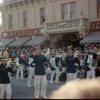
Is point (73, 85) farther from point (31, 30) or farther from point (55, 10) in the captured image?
point (31, 30)

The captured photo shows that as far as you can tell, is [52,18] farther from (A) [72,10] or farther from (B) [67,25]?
(B) [67,25]

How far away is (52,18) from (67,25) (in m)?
2.89

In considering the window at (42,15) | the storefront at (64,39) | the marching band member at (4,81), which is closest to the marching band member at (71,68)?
the marching band member at (4,81)

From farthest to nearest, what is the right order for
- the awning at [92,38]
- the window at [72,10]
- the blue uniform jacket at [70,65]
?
the window at [72,10] → the awning at [92,38] → the blue uniform jacket at [70,65]

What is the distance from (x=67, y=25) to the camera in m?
19.4

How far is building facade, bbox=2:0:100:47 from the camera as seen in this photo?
1898cm

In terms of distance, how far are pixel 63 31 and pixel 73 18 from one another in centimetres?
145

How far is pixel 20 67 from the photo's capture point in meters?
15.5

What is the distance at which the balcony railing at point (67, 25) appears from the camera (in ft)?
61.0

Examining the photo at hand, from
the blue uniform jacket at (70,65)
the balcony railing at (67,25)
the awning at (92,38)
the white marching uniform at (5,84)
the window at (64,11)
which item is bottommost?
the white marching uniform at (5,84)

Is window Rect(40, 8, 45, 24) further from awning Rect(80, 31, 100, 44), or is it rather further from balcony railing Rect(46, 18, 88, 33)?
awning Rect(80, 31, 100, 44)

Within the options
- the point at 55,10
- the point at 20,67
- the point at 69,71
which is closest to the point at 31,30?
the point at 55,10

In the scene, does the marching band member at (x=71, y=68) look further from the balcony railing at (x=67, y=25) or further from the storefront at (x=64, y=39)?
the storefront at (x=64, y=39)

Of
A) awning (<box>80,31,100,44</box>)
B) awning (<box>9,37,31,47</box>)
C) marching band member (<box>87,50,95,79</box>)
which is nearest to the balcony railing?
awning (<box>80,31,100,44</box>)
